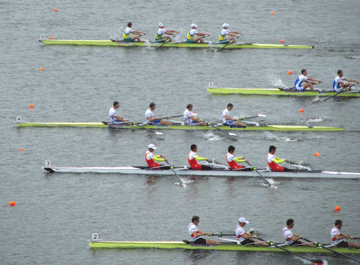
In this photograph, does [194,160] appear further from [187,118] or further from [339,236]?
[339,236]

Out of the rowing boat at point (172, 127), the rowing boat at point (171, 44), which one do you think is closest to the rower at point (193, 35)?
the rowing boat at point (171, 44)

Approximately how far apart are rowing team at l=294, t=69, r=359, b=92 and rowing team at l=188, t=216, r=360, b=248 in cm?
1313

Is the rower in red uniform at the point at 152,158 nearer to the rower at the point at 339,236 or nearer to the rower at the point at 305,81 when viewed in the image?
the rower at the point at 339,236

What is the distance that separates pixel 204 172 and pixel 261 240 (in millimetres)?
5512

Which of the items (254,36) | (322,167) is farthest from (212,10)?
(322,167)

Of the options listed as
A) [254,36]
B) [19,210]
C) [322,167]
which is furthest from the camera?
[254,36]

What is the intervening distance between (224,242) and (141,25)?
24.7 meters

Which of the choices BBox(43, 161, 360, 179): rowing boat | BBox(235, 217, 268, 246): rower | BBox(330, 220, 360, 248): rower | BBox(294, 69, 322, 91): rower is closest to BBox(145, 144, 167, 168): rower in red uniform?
BBox(43, 161, 360, 179): rowing boat

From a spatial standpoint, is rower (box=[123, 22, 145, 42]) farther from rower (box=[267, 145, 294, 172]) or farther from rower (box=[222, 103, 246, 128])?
rower (box=[267, 145, 294, 172])

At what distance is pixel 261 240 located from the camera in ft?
67.4

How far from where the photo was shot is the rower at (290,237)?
794 inches

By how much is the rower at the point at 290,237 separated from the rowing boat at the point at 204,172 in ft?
16.1

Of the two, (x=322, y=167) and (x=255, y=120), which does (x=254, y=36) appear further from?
(x=322, y=167)

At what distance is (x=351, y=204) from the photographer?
23.1 meters
